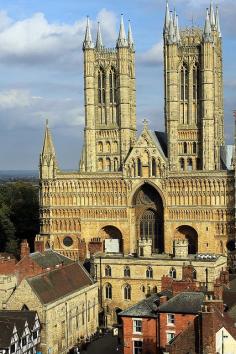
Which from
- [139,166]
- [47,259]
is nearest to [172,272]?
[47,259]

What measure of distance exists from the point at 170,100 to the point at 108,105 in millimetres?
8545

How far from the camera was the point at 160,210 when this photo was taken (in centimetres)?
9125

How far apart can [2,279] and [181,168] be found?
133 ft

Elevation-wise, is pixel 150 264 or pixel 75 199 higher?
pixel 75 199

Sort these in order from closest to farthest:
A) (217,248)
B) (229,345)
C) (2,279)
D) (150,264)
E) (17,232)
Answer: (229,345) → (2,279) → (150,264) → (217,248) → (17,232)

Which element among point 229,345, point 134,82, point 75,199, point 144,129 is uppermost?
point 134,82

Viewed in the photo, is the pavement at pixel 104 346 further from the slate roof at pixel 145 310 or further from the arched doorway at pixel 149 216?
the arched doorway at pixel 149 216

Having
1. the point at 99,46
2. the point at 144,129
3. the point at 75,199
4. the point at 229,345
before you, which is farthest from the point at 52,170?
the point at 229,345

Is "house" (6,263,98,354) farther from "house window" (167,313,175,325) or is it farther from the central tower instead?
the central tower

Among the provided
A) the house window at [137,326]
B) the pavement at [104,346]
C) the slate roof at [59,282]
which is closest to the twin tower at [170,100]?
the slate roof at [59,282]

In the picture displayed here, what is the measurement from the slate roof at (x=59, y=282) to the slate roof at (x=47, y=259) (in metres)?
2.89

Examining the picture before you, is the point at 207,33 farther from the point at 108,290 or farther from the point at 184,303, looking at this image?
the point at 184,303

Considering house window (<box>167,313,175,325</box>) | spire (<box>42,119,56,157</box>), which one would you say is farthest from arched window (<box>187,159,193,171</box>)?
house window (<box>167,313,175,325</box>)

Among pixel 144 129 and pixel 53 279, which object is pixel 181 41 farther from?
pixel 53 279
